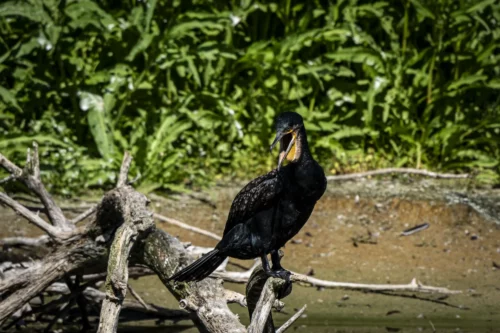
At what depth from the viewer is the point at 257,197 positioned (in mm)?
4559

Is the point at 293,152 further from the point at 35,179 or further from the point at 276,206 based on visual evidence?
the point at 35,179

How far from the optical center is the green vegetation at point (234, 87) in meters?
8.18

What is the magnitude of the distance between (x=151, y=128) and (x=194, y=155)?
44 cm

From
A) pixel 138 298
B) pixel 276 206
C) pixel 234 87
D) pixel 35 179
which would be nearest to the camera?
pixel 276 206

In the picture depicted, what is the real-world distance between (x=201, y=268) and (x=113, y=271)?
39cm

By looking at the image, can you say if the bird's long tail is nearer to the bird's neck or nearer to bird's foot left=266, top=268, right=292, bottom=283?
bird's foot left=266, top=268, right=292, bottom=283

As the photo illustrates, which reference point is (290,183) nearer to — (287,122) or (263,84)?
(287,122)

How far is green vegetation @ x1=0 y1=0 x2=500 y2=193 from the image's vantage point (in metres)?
8.18

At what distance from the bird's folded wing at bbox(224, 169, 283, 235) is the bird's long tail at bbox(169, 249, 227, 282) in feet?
0.72

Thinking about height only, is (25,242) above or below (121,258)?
below

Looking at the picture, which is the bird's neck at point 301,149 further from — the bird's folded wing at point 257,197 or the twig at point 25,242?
the twig at point 25,242

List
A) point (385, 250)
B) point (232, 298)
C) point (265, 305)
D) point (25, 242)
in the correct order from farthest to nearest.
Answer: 1. point (385, 250)
2. point (25, 242)
3. point (232, 298)
4. point (265, 305)

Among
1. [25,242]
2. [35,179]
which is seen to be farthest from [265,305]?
[25,242]

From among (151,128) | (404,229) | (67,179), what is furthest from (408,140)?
(67,179)
